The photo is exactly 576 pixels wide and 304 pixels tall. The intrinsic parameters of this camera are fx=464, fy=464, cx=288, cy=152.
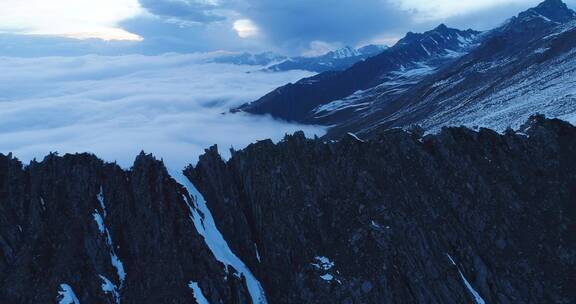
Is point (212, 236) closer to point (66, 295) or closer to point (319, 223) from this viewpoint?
point (319, 223)

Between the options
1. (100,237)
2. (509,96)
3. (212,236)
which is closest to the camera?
(100,237)

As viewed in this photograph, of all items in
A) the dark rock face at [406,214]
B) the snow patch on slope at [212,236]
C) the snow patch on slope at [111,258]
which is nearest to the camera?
the dark rock face at [406,214]

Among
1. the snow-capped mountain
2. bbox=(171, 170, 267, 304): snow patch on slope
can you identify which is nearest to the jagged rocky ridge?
bbox=(171, 170, 267, 304): snow patch on slope

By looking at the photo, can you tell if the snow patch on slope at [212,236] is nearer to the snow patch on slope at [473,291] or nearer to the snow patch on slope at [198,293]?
the snow patch on slope at [198,293]

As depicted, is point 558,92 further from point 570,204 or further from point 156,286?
point 156,286

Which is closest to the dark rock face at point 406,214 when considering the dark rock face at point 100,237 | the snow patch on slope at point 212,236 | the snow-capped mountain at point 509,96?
the snow patch on slope at point 212,236

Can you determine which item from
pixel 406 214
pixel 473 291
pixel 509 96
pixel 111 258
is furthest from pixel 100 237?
pixel 509 96

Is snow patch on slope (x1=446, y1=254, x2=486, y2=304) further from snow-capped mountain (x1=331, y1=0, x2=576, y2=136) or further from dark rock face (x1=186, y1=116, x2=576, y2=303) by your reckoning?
snow-capped mountain (x1=331, y1=0, x2=576, y2=136)
